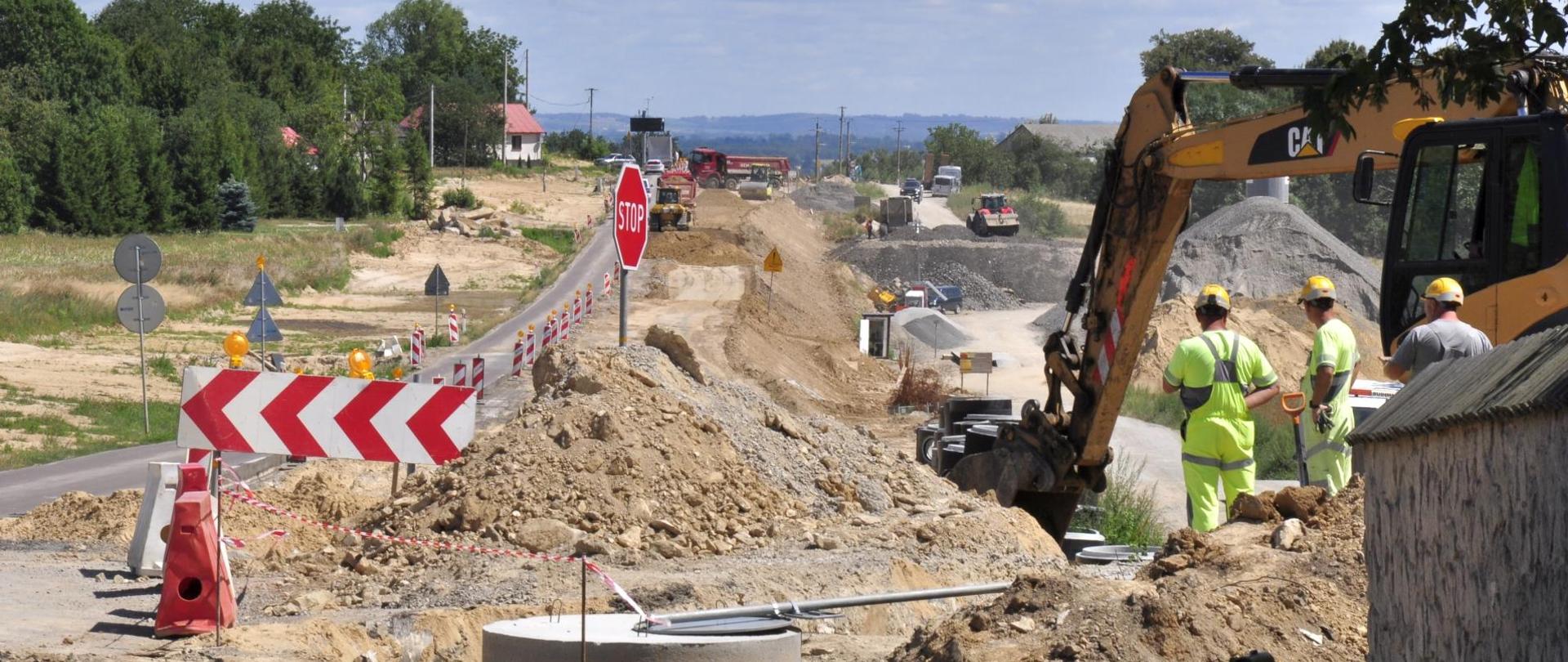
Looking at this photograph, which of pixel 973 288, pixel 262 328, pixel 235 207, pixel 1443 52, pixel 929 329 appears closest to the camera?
pixel 1443 52

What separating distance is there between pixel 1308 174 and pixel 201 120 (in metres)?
72.1

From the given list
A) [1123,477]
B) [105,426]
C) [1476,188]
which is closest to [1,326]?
[105,426]

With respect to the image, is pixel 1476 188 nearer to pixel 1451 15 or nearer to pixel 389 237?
pixel 1451 15

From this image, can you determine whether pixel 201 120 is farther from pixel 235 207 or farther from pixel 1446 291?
pixel 1446 291

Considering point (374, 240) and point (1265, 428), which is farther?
point (374, 240)

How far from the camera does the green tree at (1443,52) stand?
561 cm

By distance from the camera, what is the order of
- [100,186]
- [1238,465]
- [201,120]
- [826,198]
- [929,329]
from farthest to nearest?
[826,198], [201,120], [100,186], [929,329], [1238,465]

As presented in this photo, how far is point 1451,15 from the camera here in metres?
5.69

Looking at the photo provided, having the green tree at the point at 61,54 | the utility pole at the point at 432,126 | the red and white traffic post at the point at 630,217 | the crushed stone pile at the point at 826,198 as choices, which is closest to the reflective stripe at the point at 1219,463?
the red and white traffic post at the point at 630,217

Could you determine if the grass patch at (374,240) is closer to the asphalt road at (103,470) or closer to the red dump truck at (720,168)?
the asphalt road at (103,470)

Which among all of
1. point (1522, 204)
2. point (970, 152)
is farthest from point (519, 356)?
point (970, 152)

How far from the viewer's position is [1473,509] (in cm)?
421

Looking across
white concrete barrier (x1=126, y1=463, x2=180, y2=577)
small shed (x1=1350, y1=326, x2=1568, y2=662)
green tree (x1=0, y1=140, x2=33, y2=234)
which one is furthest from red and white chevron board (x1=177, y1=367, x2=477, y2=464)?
green tree (x1=0, y1=140, x2=33, y2=234)

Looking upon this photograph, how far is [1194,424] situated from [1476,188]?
2.53 meters
